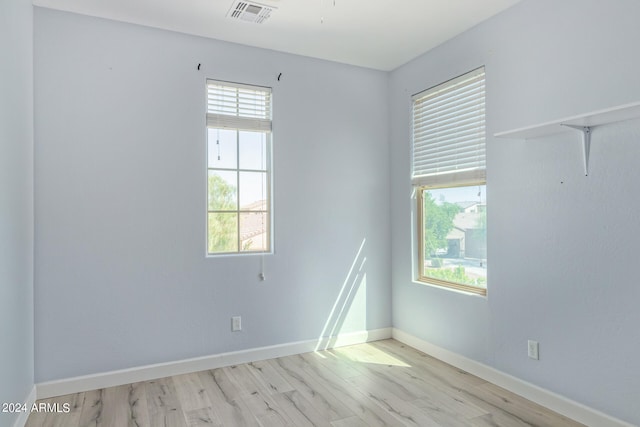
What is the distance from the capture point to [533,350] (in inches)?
111

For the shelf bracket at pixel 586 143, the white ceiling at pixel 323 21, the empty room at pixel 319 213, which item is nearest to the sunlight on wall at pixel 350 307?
the empty room at pixel 319 213

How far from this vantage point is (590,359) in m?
2.47

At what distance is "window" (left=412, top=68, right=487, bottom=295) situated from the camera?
10.7 feet

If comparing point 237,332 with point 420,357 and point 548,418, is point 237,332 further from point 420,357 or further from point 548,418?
point 548,418

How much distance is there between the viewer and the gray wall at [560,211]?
2.31 metres

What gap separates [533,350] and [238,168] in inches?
105

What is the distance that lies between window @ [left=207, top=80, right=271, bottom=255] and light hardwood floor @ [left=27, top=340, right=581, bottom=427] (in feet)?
3.48

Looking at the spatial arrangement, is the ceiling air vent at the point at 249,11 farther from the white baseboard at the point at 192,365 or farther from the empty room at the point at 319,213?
the white baseboard at the point at 192,365

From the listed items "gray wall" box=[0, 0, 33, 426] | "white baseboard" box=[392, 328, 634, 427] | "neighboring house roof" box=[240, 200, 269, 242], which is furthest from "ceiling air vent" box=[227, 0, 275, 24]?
"white baseboard" box=[392, 328, 634, 427]

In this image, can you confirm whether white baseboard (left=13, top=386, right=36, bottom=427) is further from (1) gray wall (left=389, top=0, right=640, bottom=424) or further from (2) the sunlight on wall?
(1) gray wall (left=389, top=0, right=640, bottom=424)

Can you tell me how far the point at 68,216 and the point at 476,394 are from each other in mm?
3178

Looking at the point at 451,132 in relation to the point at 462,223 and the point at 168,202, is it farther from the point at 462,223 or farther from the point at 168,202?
the point at 168,202

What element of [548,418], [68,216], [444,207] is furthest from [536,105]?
[68,216]

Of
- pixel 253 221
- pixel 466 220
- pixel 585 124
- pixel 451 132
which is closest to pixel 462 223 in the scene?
pixel 466 220
